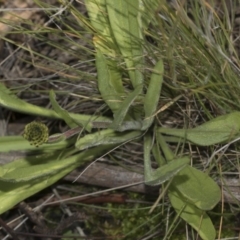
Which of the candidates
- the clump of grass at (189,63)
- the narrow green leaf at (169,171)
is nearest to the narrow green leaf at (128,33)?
the clump of grass at (189,63)

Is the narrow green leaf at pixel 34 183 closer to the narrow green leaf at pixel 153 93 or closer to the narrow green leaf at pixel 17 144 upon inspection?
the narrow green leaf at pixel 17 144

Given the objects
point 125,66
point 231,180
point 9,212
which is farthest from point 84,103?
point 231,180

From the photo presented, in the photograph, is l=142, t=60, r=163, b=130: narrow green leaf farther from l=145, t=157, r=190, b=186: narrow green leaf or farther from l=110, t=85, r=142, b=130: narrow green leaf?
l=145, t=157, r=190, b=186: narrow green leaf

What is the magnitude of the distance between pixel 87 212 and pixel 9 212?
0.81 feet

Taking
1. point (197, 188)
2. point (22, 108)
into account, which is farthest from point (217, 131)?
point (22, 108)

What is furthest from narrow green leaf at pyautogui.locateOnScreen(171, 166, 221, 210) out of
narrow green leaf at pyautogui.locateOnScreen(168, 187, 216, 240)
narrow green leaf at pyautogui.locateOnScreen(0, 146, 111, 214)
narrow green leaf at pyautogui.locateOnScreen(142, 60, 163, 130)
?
narrow green leaf at pyautogui.locateOnScreen(0, 146, 111, 214)

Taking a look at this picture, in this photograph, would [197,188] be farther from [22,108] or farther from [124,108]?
[22,108]

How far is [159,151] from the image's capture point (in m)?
1.42

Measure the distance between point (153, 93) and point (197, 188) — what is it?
26 centimetres

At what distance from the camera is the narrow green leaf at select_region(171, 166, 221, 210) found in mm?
1252

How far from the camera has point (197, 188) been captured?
1.30 metres

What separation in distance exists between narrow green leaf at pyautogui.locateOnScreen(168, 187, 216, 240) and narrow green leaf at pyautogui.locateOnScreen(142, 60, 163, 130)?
0.20 m

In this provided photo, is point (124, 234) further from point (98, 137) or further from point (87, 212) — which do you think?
point (98, 137)

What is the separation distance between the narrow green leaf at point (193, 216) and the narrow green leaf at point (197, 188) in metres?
0.03
